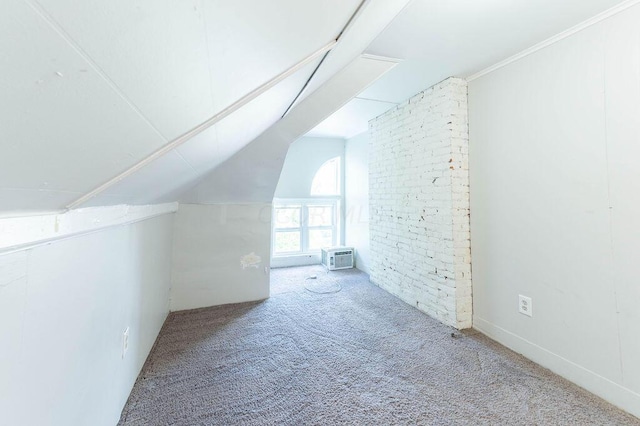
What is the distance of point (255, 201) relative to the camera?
3098mm

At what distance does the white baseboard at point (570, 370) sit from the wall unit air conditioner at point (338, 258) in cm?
242

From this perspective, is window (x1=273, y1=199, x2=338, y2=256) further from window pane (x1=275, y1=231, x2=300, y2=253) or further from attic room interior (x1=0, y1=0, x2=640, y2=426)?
attic room interior (x1=0, y1=0, x2=640, y2=426)

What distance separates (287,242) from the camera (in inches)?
192

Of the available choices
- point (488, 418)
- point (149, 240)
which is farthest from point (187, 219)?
point (488, 418)

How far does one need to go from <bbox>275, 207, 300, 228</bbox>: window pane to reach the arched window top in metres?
0.53

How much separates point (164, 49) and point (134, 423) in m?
1.86

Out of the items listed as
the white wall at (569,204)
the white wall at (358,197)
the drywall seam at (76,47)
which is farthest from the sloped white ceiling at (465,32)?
the white wall at (358,197)

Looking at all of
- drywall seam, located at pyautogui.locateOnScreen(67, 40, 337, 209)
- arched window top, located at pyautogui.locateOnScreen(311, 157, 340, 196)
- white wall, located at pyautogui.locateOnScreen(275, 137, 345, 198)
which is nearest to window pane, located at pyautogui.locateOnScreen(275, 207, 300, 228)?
white wall, located at pyautogui.locateOnScreen(275, 137, 345, 198)

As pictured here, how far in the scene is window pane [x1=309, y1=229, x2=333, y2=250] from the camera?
5.04 m

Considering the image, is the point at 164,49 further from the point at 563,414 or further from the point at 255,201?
the point at 255,201

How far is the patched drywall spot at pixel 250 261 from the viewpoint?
3.10 m

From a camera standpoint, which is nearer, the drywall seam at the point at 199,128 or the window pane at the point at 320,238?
the drywall seam at the point at 199,128

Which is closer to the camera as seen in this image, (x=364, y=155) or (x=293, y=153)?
(x=364, y=155)

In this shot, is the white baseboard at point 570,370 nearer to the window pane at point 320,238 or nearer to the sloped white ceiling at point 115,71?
the sloped white ceiling at point 115,71
